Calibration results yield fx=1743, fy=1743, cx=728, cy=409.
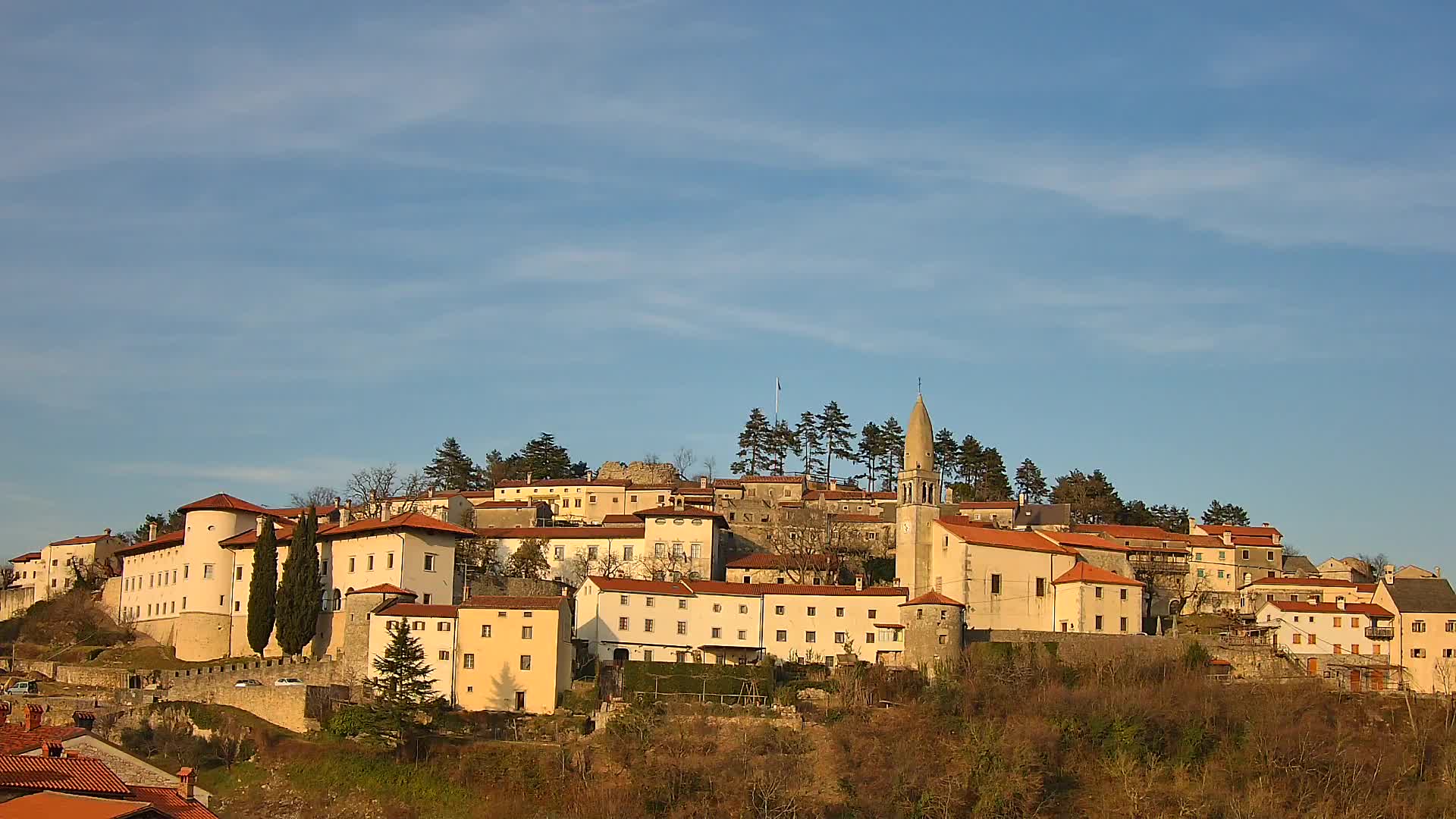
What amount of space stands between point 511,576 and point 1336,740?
3725cm

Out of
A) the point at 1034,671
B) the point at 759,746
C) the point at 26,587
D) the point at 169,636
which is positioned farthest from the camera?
the point at 26,587

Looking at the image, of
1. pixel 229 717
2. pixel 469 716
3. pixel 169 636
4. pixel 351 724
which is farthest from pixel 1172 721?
pixel 169 636

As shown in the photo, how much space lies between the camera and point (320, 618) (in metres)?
74.4

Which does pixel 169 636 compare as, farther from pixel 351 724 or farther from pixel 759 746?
pixel 759 746

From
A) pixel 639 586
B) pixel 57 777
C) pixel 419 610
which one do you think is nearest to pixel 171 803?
pixel 57 777

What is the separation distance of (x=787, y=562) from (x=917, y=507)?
736cm

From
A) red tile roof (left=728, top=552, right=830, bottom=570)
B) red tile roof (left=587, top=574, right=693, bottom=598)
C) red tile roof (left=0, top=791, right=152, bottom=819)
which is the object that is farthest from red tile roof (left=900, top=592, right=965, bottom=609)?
red tile roof (left=0, top=791, right=152, bottom=819)

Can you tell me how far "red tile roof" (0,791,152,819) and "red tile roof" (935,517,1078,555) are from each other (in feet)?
160

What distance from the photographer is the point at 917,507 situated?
78875 millimetres

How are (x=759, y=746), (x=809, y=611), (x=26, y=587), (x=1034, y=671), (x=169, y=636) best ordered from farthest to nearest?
(x=26, y=587) < (x=169, y=636) < (x=809, y=611) < (x=1034, y=671) < (x=759, y=746)

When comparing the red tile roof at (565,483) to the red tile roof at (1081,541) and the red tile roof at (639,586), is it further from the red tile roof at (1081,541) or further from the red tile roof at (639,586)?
the red tile roof at (639,586)

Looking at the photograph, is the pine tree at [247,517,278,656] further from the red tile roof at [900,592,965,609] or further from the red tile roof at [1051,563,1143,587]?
the red tile roof at [1051,563,1143,587]

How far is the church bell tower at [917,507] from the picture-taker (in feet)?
255

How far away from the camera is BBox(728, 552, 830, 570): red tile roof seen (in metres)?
82.2
